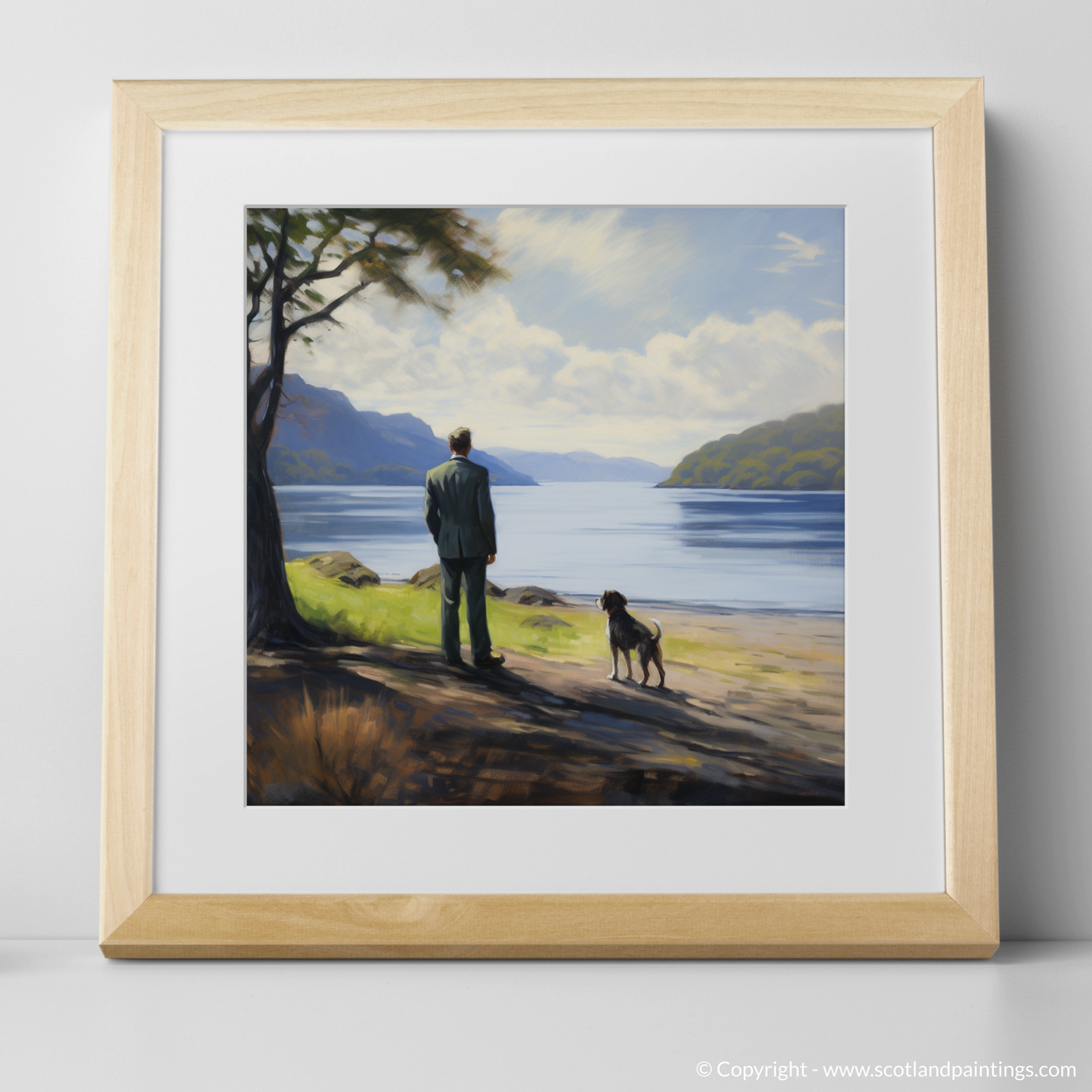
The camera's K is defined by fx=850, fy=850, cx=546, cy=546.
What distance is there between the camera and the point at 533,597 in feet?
3.22

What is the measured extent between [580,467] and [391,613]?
28 cm

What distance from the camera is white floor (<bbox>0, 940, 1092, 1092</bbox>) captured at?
0.74 m

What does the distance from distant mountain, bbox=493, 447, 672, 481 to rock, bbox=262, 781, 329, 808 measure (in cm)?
44

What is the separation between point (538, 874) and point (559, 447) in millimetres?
485

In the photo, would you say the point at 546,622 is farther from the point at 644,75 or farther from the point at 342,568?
the point at 644,75

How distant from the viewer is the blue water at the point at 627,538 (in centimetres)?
98

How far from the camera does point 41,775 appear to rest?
1022mm

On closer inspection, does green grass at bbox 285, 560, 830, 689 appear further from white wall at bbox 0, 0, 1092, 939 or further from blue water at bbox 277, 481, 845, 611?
white wall at bbox 0, 0, 1092, 939

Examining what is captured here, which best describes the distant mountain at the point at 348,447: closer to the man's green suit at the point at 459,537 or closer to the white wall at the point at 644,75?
the man's green suit at the point at 459,537

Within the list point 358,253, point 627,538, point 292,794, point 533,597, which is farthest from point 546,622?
point 358,253

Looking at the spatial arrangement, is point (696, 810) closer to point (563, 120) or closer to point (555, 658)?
point (555, 658)

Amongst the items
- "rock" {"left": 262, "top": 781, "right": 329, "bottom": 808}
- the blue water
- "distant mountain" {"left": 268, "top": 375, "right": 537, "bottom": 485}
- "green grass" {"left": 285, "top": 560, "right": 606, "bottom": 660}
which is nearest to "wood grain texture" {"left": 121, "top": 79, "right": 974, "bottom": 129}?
"distant mountain" {"left": 268, "top": 375, "right": 537, "bottom": 485}

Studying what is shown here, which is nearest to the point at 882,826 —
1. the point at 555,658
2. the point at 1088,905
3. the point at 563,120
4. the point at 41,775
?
the point at 1088,905

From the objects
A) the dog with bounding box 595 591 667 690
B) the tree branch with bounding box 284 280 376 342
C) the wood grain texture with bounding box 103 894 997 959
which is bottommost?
the wood grain texture with bounding box 103 894 997 959
